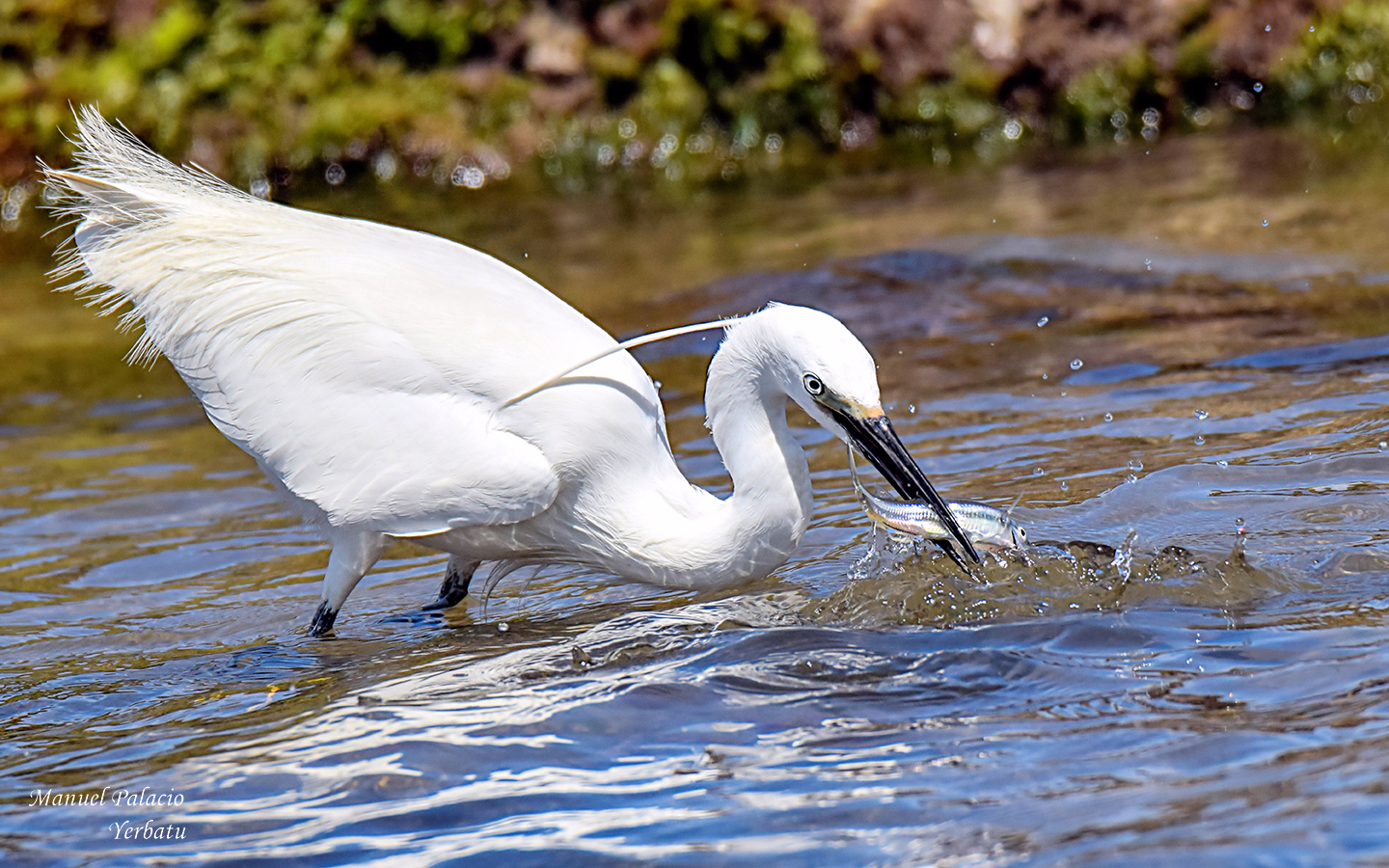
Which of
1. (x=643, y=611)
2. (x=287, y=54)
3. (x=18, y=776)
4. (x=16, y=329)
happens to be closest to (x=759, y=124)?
(x=287, y=54)

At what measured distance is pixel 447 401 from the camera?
15.8ft

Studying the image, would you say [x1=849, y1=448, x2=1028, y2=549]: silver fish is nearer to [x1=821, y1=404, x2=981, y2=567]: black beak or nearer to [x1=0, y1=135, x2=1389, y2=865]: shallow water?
[x1=821, y1=404, x2=981, y2=567]: black beak

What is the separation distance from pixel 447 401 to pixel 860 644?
1531 mm

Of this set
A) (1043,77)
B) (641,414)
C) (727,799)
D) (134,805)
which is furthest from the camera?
→ (1043,77)

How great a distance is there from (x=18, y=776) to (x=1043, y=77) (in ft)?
34.6

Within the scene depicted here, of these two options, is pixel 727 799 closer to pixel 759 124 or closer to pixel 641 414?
pixel 641 414

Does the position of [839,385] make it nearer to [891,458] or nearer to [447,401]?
[891,458]

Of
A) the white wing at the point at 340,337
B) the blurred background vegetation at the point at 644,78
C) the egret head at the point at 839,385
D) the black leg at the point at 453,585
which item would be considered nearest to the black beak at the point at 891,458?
the egret head at the point at 839,385

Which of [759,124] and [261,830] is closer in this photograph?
[261,830]

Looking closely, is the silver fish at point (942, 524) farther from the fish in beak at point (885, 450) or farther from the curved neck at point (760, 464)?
the curved neck at point (760, 464)

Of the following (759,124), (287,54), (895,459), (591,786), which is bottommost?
(591,786)

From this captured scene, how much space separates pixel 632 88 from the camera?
1306 cm

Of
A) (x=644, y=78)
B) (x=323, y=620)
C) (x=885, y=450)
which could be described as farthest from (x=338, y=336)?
(x=644, y=78)

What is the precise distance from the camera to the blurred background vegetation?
12.5 metres
